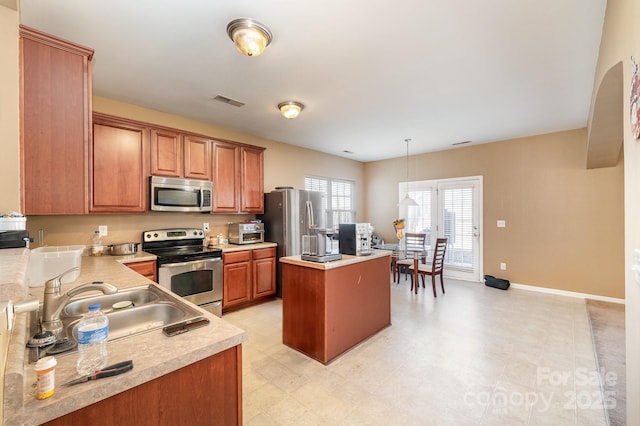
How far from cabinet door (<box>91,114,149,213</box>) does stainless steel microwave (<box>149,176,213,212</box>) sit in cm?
12

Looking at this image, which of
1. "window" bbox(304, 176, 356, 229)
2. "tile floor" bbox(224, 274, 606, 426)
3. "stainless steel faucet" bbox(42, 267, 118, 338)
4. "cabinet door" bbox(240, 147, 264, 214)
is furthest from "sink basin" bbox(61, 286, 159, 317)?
→ "window" bbox(304, 176, 356, 229)

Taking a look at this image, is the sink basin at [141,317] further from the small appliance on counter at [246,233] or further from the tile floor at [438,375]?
the small appliance on counter at [246,233]

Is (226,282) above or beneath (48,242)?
beneath

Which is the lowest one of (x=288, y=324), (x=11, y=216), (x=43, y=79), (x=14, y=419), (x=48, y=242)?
(x=288, y=324)

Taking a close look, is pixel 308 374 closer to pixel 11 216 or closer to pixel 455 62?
pixel 11 216

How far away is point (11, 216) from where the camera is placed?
1.31 metres

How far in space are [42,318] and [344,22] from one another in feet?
7.93

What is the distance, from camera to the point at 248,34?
6.73 feet

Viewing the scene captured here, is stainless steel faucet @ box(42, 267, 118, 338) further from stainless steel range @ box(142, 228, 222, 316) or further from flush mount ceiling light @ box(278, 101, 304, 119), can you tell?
flush mount ceiling light @ box(278, 101, 304, 119)

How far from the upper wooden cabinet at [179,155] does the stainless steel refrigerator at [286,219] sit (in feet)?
3.58

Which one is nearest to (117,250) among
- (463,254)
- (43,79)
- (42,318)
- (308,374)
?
(43,79)

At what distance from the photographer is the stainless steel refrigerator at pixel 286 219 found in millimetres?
4379

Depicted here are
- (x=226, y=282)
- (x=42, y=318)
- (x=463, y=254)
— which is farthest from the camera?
(x=463, y=254)

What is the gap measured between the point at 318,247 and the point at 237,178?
220 cm
